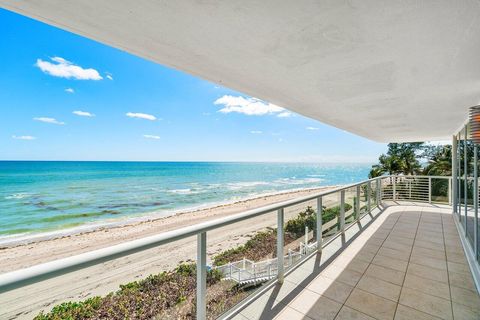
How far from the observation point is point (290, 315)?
77.5 inches

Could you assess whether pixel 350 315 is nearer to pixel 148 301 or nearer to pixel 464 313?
pixel 464 313

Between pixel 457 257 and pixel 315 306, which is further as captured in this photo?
pixel 457 257

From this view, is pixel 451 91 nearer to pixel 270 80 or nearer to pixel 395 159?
pixel 270 80

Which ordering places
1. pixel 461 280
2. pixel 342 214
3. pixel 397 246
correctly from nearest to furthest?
pixel 461 280 → pixel 397 246 → pixel 342 214

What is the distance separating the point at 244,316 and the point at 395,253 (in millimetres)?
2707

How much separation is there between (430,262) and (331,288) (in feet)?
5.80

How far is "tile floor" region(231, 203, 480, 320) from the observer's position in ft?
6.61

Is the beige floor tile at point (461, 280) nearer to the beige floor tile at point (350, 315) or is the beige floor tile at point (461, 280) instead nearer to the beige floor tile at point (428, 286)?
the beige floor tile at point (428, 286)

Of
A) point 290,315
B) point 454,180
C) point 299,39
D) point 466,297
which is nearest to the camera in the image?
point 299,39

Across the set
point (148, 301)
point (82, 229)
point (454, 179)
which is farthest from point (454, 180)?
point (82, 229)

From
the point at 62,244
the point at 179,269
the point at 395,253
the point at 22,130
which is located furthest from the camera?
the point at 22,130

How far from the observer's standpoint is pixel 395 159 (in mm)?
14250

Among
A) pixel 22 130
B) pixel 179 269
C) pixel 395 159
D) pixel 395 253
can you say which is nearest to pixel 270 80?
pixel 179 269

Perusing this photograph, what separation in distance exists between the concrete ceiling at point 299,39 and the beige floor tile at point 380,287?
2295 mm
